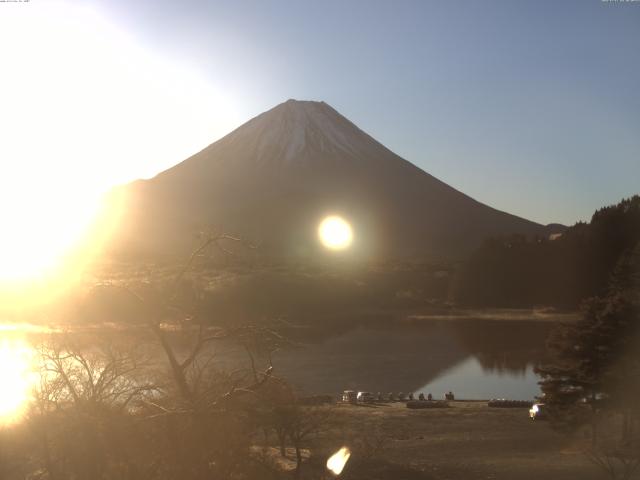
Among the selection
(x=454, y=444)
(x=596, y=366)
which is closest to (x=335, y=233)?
(x=454, y=444)

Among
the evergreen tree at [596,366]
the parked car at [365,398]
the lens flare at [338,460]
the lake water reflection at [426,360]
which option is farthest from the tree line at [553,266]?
the lens flare at [338,460]

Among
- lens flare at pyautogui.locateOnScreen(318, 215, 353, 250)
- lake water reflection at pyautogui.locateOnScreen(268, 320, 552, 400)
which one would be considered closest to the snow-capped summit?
lens flare at pyautogui.locateOnScreen(318, 215, 353, 250)

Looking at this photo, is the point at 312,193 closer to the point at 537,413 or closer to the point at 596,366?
the point at 537,413

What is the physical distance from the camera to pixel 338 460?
9.12 metres

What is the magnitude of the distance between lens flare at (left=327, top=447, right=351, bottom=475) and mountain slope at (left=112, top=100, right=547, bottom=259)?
53.4 meters

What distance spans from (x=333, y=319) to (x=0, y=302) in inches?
594

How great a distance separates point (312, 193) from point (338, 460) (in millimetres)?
69127

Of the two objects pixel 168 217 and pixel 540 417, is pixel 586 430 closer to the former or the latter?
pixel 540 417

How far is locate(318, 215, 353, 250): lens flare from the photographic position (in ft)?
239

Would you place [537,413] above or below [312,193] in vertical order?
below

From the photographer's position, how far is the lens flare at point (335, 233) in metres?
72.9

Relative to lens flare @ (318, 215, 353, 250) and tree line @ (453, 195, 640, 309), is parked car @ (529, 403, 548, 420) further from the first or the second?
lens flare @ (318, 215, 353, 250)

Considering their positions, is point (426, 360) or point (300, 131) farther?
point (300, 131)

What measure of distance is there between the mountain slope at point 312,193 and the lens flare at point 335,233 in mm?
885
